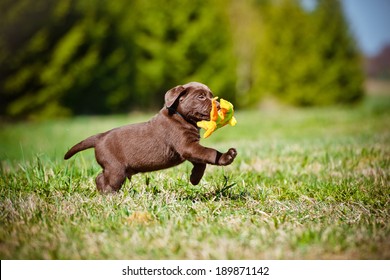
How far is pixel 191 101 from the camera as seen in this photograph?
307 centimetres

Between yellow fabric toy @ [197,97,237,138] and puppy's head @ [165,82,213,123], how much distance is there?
0.05m

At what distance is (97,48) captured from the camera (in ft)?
51.5

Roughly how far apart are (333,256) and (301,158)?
8.76 ft

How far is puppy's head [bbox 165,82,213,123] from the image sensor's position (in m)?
3.06

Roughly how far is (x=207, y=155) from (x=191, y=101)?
407 mm

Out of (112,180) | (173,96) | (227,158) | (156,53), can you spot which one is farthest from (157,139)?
(156,53)

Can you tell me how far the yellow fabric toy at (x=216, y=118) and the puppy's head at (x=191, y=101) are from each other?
0.05 metres

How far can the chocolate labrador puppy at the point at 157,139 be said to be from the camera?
121 inches

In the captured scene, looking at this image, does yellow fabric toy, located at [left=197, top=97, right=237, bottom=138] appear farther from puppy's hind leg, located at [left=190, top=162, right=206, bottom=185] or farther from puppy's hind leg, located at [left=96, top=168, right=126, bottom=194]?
puppy's hind leg, located at [left=96, top=168, right=126, bottom=194]

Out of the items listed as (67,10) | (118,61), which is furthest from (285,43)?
(67,10)

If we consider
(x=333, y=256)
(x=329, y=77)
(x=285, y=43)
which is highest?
(x=285, y=43)

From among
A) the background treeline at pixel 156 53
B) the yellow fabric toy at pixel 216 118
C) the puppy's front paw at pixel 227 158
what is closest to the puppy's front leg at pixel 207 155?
the puppy's front paw at pixel 227 158

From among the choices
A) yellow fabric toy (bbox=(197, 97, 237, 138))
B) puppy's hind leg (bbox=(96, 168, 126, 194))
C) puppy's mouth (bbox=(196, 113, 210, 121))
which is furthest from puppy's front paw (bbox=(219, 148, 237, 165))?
puppy's hind leg (bbox=(96, 168, 126, 194))

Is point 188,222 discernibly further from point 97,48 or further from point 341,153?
point 97,48
